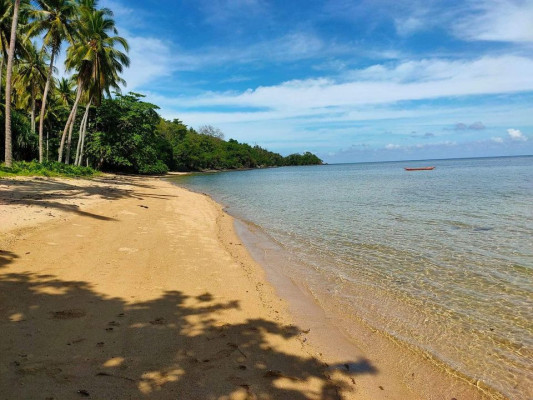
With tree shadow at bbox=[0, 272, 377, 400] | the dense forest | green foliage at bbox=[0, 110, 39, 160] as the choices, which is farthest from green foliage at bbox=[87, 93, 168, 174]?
tree shadow at bbox=[0, 272, 377, 400]

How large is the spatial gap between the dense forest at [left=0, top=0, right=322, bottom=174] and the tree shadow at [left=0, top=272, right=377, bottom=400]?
20782mm

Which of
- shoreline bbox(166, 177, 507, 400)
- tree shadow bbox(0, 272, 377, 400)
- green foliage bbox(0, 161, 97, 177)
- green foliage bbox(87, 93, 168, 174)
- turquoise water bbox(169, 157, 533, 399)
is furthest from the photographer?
green foliage bbox(87, 93, 168, 174)

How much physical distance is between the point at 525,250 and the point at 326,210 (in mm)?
9335

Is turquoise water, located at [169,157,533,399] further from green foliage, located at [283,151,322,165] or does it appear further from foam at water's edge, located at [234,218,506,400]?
green foliage, located at [283,151,322,165]

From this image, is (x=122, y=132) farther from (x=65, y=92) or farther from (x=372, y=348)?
(x=372, y=348)

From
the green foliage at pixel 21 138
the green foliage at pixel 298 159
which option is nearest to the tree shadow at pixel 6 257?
the green foliage at pixel 21 138

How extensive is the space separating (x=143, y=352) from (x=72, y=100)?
47.5 metres

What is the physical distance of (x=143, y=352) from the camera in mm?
3510

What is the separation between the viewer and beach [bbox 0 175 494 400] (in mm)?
3047

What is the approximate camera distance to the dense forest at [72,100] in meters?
24.5

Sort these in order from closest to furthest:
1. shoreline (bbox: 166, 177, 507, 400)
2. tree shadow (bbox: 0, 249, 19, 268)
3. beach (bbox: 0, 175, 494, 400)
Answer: beach (bbox: 0, 175, 494, 400), shoreline (bbox: 166, 177, 507, 400), tree shadow (bbox: 0, 249, 19, 268)

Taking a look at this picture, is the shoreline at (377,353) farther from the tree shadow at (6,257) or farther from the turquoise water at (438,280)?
the tree shadow at (6,257)

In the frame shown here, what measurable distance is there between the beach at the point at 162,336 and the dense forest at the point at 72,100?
63.2 ft

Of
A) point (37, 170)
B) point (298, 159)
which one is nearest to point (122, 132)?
point (37, 170)
